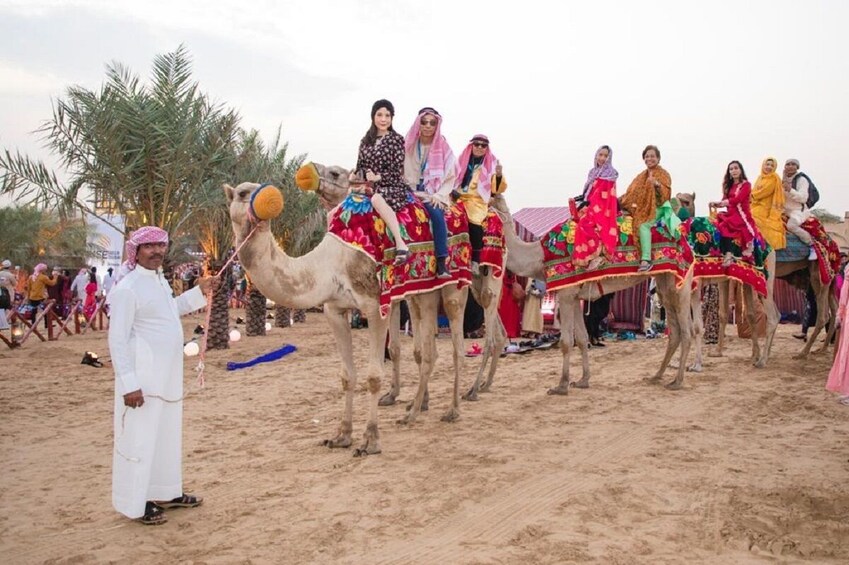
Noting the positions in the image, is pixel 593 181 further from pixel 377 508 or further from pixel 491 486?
pixel 377 508

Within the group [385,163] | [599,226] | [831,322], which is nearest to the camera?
[385,163]

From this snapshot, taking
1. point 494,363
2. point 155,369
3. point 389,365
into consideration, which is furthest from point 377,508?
point 389,365

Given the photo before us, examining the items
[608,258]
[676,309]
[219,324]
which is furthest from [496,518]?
[219,324]

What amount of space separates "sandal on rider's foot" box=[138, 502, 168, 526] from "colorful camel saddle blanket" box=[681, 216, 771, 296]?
370 inches

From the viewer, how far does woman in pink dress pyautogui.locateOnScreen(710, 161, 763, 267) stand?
11.6 m

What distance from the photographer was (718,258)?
39.2 ft

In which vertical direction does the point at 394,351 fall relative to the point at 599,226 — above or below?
below

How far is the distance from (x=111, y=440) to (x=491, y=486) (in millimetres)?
3971

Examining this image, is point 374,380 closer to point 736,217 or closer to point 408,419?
point 408,419

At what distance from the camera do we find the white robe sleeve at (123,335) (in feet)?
15.1

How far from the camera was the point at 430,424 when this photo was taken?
7.71 meters

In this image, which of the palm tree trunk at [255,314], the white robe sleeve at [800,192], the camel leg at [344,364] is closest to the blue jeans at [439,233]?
the camel leg at [344,364]

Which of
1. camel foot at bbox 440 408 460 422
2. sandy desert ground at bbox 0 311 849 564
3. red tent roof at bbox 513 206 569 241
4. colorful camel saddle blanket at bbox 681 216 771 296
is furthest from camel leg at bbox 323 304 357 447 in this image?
red tent roof at bbox 513 206 569 241

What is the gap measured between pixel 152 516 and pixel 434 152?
4.70 metres
